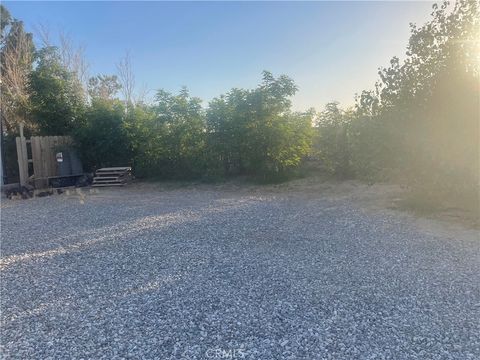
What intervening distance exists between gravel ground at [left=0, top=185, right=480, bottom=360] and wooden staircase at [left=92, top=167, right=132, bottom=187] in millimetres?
4364

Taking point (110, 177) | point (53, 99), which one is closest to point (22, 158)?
point (53, 99)

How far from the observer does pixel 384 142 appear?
6.25 meters

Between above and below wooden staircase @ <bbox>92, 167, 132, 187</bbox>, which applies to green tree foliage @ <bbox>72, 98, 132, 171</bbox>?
above

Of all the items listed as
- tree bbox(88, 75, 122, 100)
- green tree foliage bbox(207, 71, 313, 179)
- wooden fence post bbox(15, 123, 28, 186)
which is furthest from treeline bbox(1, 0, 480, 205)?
tree bbox(88, 75, 122, 100)

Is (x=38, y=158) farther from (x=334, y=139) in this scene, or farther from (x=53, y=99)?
(x=334, y=139)

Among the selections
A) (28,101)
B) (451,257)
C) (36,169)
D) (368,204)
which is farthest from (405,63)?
(28,101)

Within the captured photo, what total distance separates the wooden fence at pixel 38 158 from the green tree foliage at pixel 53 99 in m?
0.87

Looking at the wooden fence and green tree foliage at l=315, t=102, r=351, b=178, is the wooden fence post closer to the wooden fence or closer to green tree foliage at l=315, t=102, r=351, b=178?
the wooden fence

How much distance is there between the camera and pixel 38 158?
10.6 m

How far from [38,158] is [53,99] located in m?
2.21

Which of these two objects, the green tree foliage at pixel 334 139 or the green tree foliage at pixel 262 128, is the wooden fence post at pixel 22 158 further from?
Result: the green tree foliage at pixel 334 139

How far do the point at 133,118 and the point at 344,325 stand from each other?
398 inches

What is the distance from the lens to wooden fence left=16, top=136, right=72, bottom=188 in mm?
10297

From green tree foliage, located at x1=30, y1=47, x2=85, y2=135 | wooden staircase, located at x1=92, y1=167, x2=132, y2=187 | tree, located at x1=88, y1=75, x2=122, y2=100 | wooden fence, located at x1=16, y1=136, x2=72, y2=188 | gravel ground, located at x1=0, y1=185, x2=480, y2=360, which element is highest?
tree, located at x1=88, y1=75, x2=122, y2=100
